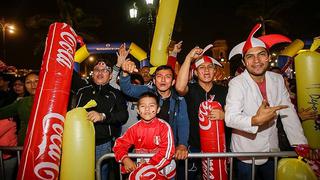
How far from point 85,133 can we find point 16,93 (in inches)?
125

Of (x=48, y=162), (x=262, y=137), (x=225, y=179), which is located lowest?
(x=225, y=179)

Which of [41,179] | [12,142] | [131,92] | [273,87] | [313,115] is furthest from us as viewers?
[12,142]

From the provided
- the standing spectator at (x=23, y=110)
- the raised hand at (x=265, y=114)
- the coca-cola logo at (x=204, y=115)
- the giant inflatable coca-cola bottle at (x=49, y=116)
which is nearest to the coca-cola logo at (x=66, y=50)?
the giant inflatable coca-cola bottle at (x=49, y=116)

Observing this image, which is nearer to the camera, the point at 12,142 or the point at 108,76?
Result: the point at 108,76

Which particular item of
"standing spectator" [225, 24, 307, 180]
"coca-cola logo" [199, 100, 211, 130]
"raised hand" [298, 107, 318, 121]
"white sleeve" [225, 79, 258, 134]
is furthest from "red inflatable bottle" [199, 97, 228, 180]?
"raised hand" [298, 107, 318, 121]

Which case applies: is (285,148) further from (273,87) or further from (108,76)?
(108,76)

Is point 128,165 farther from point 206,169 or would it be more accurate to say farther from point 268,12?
point 268,12

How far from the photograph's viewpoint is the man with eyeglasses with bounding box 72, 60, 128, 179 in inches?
158

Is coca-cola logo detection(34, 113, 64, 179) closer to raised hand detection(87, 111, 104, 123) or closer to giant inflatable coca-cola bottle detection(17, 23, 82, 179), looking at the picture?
giant inflatable coca-cola bottle detection(17, 23, 82, 179)

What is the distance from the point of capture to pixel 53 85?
3.45 metres

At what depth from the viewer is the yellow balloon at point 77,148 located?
3135 millimetres

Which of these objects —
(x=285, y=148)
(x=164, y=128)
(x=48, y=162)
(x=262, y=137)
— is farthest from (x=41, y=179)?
(x=285, y=148)

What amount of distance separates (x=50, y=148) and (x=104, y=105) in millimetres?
1052

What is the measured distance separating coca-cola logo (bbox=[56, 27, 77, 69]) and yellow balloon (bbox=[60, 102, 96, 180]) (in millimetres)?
721
